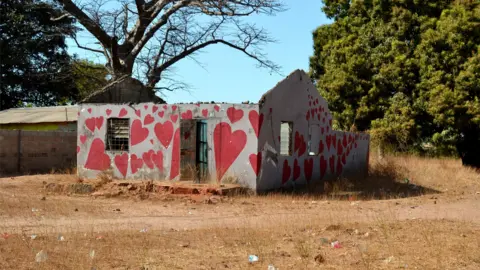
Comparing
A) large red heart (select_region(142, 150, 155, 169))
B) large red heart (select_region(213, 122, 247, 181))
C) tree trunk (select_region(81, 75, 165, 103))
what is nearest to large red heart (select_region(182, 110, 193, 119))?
large red heart (select_region(213, 122, 247, 181))

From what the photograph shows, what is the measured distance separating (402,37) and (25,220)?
2149 centimetres

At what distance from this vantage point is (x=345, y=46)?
27.7 metres

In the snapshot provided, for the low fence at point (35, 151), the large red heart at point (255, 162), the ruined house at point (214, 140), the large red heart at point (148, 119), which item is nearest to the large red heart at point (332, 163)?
the ruined house at point (214, 140)

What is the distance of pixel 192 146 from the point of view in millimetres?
15617

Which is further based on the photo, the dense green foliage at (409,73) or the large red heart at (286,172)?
the dense green foliage at (409,73)

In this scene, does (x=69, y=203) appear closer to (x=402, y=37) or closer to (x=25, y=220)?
(x=25, y=220)

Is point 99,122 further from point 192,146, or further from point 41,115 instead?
point 41,115

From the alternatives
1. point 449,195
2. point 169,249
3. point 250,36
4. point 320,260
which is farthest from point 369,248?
point 250,36

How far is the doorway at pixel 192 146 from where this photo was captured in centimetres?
1548

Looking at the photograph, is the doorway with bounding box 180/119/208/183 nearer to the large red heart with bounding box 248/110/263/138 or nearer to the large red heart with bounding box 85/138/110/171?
the large red heart with bounding box 248/110/263/138

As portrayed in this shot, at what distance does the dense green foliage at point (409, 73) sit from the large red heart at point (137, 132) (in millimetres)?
13261

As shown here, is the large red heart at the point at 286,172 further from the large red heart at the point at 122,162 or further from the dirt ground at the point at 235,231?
the large red heart at the point at 122,162

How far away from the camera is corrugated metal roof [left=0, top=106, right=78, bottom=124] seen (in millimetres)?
23977

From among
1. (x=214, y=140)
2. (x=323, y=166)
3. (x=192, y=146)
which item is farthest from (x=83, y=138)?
(x=323, y=166)
